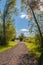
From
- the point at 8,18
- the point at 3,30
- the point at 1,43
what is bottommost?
the point at 1,43

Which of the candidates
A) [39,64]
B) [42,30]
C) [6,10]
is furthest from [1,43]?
[39,64]

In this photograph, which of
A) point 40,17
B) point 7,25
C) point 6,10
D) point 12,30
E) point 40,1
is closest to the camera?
point 40,1

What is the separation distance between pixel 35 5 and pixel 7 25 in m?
26.0

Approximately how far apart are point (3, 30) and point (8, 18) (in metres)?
3.42

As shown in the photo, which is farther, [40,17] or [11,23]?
[11,23]

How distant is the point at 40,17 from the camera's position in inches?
1222

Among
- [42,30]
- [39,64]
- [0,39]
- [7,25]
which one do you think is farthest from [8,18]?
[39,64]

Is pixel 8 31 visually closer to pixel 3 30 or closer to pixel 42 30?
pixel 3 30

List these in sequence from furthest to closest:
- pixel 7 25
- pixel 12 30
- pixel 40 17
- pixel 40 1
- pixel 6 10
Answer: pixel 12 30, pixel 7 25, pixel 6 10, pixel 40 17, pixel 40 1

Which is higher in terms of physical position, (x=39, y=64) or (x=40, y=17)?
(x=40, y=17)

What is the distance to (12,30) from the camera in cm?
5700

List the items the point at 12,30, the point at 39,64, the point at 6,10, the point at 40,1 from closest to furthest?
the point at 39,64 < the point at 40,1 < the point at 6,10 < the point at 12,30

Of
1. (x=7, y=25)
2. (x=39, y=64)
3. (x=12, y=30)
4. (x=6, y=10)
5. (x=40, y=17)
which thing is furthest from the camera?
(x=12, y=30)

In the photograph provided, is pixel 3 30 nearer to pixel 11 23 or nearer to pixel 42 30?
pixel 11 23
